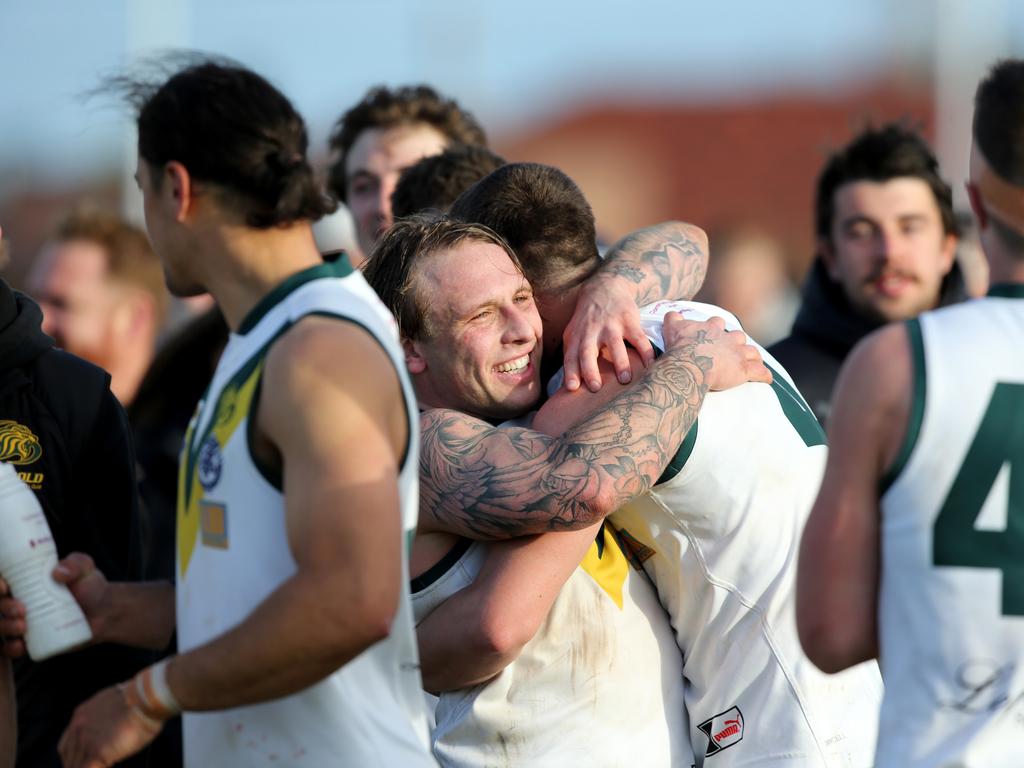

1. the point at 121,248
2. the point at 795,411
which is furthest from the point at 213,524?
the point at 121,248

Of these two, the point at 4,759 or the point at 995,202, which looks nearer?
the point at 995,202

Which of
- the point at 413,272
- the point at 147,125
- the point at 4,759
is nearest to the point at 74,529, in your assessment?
the point at 4,759

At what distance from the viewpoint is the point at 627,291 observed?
3893 millimetres

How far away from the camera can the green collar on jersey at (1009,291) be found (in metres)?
2.71

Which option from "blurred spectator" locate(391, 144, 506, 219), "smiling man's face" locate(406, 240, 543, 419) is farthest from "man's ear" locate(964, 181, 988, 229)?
"blurred spectator" locate(391, 144, 506, 219)

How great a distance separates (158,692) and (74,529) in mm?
1335

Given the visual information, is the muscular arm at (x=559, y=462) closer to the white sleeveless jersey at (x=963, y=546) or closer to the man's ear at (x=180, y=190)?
the white sleeveless jersey at (x=963, y=546)

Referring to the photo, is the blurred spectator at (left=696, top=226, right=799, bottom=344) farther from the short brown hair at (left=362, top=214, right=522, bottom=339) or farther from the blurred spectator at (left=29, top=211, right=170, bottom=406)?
the short brown hair at (left=362, top=214, right=522, bottom=339)

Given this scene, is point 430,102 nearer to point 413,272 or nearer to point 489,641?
point 413,272

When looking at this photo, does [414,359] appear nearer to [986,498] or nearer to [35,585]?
[35,585]

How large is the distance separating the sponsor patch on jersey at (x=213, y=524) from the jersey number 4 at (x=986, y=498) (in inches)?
51.3

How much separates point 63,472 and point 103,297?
326 centimetres

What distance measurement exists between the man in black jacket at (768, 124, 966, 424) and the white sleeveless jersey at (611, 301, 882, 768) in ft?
9.27

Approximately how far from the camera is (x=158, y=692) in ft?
8.53
